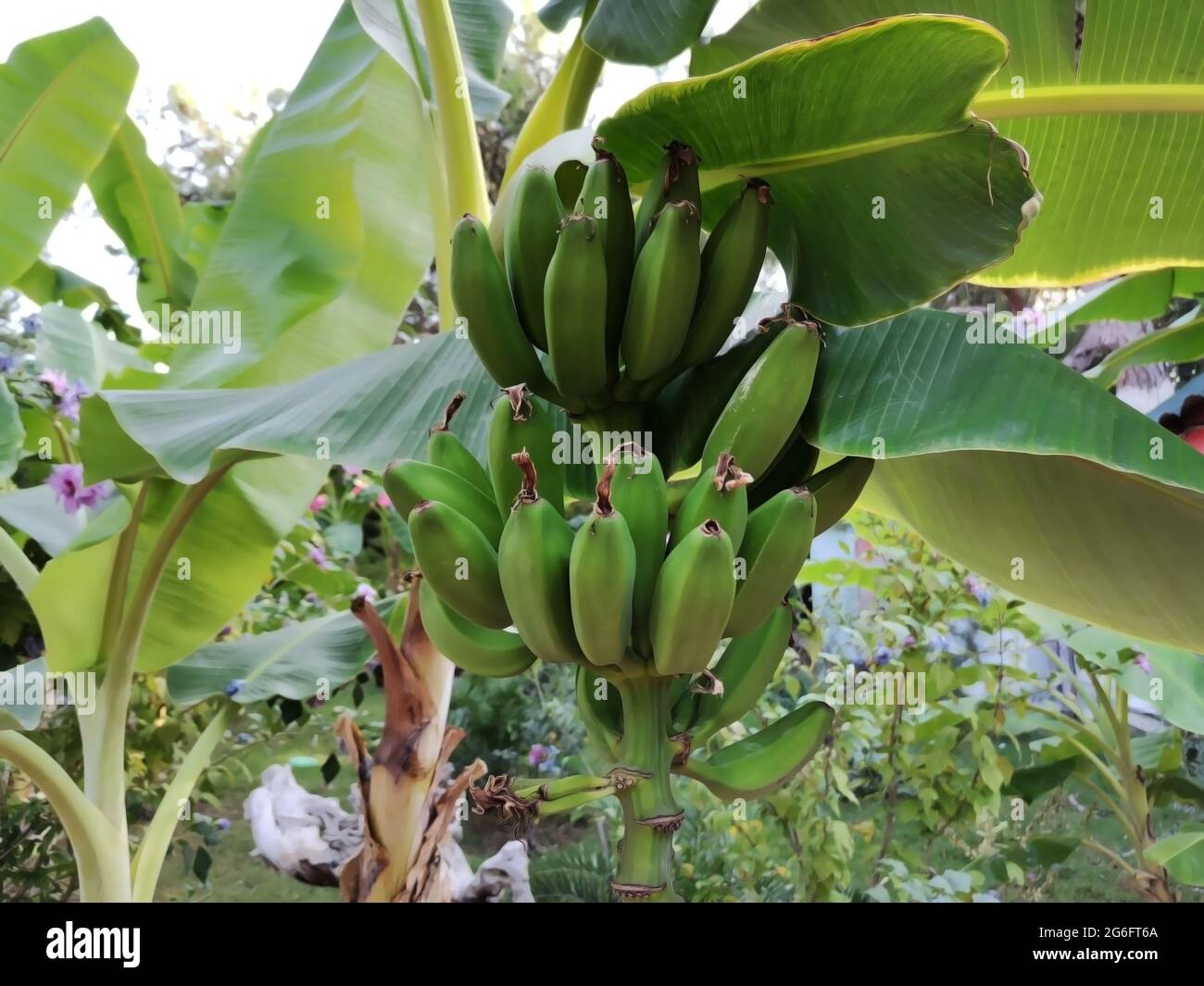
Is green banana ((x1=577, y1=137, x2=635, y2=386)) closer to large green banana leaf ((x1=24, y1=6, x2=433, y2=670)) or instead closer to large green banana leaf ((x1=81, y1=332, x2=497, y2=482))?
large green banana leaf ((x1=81, y1=332, x2=497, y2=482))

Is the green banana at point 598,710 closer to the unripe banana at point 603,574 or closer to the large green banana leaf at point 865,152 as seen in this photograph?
the unripe banana at point 603,574

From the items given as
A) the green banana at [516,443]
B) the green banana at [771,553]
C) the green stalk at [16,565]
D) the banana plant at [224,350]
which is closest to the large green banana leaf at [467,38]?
the banana plant at [224,350]

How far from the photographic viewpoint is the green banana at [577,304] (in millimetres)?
434

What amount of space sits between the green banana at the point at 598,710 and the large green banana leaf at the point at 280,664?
58cm

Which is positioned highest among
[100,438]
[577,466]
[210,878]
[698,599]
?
[100,438]

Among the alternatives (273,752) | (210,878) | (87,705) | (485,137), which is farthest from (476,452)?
(485,137)

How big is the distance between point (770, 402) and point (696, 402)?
0.08 m

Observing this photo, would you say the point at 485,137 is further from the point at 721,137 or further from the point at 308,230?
the point at 721,137

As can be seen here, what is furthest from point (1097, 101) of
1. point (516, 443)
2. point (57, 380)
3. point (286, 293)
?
point (57, 380)

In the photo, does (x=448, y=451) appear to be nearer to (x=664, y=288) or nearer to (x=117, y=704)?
(x=664, y=288)

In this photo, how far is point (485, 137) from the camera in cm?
286

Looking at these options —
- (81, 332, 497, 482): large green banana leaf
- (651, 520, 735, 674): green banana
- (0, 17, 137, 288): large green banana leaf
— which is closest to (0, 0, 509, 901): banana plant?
(0, 17, 137, 288): large green banana leaf

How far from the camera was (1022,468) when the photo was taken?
1.87ft

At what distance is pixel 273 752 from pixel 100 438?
6.15ft
